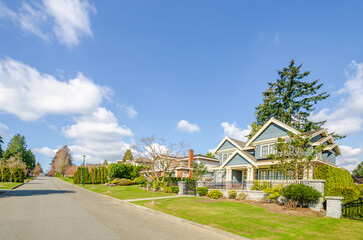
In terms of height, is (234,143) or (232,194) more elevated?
(234,143)

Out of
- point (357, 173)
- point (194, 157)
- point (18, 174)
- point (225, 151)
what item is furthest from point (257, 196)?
point (357, 173)

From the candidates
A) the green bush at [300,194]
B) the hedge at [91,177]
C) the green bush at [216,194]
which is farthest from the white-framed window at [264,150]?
the hedge at [91,177]

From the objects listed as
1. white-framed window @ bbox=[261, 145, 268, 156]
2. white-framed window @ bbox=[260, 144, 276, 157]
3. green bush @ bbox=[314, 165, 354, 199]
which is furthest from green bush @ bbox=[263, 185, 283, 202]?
white-framed window @ bbox=[261, 145, 268, 156]

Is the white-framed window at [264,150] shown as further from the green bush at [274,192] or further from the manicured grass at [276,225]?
the manicured grass at [276,225]

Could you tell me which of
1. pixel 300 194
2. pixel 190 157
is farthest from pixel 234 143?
pixel 300 194

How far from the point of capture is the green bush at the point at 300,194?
44.9 feet

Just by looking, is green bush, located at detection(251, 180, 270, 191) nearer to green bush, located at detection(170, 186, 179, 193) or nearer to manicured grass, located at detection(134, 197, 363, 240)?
manicured grass, located at detection(134, 197, 363, 240)

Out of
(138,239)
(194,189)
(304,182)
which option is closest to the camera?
(138,239)

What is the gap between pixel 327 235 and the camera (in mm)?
8805

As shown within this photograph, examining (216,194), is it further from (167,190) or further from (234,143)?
(234,143)

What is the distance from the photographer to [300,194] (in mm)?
13758

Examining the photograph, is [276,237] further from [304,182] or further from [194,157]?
[194,157]

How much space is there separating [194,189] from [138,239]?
57.5 ft

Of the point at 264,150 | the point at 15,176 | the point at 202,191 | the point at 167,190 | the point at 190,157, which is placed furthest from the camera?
the point at 190,157
